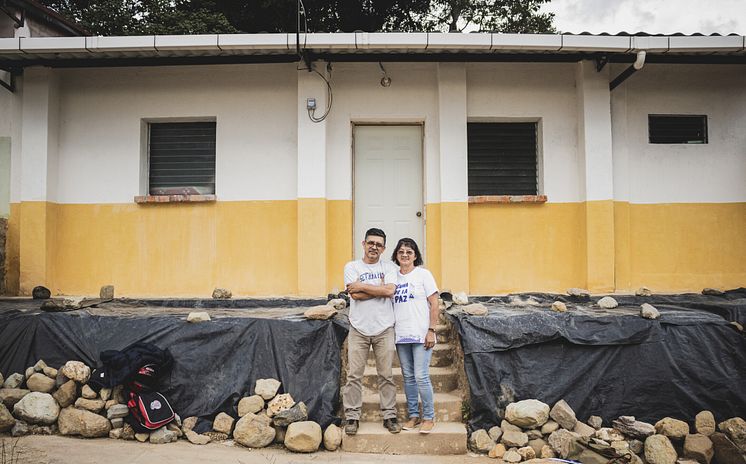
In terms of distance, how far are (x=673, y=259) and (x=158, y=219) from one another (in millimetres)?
7795

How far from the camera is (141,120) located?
24.8 ft

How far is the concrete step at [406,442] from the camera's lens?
175 inches

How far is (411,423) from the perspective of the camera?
454 cm

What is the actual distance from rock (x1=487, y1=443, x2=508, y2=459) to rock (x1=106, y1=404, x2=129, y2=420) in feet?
11.5

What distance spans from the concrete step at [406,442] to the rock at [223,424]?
3.72ft

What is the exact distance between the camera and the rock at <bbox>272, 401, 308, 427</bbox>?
4.62 metres

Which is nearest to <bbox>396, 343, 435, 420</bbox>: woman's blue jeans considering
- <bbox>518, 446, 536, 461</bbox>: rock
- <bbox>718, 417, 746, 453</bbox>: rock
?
<bbox>518, 446, 536, 461</bbox>: rock

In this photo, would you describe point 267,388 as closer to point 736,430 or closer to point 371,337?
point 371,337

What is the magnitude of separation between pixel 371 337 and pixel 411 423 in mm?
887

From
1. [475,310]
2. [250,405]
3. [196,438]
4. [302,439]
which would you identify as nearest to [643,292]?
[475,310]

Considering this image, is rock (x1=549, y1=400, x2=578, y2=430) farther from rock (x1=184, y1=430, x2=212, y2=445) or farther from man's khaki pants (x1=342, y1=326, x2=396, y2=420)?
rock (x1=184, y1=430, x2=212, y2=445)

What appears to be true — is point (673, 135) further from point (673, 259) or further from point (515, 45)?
point (515, 45)

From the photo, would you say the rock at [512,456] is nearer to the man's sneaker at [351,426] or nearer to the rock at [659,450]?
the rock at [659,450]

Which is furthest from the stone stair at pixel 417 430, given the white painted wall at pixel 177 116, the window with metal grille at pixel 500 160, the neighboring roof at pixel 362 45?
the neighboring roof at pixel 362 45
